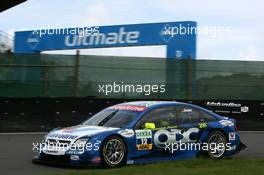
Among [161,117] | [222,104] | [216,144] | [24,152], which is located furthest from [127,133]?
[222,104]

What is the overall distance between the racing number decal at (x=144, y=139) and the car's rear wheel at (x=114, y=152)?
36 centimetres

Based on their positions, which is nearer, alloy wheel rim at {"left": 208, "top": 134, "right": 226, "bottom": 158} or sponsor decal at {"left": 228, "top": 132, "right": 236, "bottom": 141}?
alloy wheel rim at {"left": 208, "top": 134, "right": 226, "bottom": 158}

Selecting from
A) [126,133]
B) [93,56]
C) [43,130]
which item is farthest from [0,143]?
[93,56]

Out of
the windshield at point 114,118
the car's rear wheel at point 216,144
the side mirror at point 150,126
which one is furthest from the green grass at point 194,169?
the car's rear wheel at point 216,144

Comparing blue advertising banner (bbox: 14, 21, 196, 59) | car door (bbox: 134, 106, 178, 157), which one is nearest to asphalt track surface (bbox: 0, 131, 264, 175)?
car door (bbox: 134, 106, 178, 157)

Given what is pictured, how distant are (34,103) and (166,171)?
9.96 meters

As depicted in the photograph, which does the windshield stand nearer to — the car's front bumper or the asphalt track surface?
the car's front bumper

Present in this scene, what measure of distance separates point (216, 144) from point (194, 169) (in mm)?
2631

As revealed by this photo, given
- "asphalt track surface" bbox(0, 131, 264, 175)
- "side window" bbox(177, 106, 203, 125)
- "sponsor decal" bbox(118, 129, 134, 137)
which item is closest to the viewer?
"asphalt track surface" bbox(0, 131, 264, 175)

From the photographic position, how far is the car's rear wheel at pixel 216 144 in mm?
12359

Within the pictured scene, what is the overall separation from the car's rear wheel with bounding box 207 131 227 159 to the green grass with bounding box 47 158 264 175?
1.22 metres

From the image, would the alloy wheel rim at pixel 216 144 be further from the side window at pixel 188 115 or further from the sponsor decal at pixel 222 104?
the sponsor decal at pixel 222 104

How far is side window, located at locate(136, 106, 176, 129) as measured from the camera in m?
11.6

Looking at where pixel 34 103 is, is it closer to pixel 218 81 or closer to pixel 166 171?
pixel 218 81
